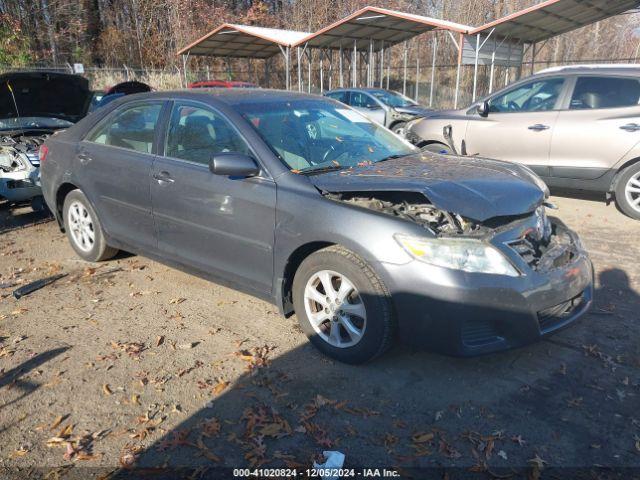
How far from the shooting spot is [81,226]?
512 centimetres

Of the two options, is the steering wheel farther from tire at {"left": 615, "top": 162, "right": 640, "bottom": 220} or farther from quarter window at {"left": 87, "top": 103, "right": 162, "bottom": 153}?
tire at {"left": 615, "top": 162, "right": 640, "bottom": 220}

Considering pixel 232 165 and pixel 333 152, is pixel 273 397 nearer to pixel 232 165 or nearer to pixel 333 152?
pixel 232 165

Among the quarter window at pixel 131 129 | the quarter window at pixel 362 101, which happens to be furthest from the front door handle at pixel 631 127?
the quarter window at pixel 362 101

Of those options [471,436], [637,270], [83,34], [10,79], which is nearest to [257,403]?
[471,436]

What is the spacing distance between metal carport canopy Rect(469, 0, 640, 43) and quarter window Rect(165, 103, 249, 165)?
1423 cm

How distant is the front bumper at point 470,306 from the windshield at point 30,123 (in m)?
6.55

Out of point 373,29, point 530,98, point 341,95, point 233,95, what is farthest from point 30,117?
point 373,29

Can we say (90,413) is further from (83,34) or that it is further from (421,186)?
(83,34)

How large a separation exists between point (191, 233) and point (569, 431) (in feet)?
9.26

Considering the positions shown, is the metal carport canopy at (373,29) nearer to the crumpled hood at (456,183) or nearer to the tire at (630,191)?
the tire at (630,191)

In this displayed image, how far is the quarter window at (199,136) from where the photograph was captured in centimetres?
378

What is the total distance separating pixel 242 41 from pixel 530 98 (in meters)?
18.6

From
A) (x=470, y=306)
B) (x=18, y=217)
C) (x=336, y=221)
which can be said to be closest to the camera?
(x=470, y=306)

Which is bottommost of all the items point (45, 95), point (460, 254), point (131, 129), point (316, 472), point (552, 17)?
point (316, 472)
